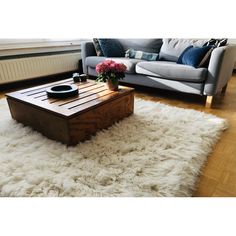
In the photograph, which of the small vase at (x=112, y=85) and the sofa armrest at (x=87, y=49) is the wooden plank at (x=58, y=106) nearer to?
the small vase at (x=112, y=85)

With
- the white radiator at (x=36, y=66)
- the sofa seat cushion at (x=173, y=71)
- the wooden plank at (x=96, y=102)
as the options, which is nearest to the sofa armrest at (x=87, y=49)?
the white radiator at (x=36, y=66)

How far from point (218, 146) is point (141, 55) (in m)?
1.78

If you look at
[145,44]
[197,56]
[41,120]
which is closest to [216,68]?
[197,56]

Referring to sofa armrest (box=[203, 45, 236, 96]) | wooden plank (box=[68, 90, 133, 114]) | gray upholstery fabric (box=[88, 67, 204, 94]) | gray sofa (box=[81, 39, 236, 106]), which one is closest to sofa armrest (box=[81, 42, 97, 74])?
gray sofa (box=[81, 39, 236, 106])

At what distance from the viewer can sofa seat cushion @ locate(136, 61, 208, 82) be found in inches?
84.0

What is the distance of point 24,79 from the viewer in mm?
2971

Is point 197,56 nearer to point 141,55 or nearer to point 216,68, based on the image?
point 216,68

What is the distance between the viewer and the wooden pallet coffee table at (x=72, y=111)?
140 cm

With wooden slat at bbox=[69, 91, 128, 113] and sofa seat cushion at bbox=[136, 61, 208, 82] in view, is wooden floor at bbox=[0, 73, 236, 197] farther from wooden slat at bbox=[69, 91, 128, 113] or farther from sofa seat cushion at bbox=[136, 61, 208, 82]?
wooden slat at bbox=[69, 91, 128, 113]

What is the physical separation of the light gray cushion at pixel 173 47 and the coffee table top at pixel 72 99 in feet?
4.18
